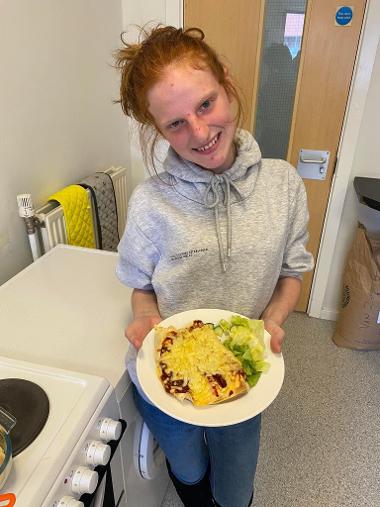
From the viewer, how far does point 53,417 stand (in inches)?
27.4

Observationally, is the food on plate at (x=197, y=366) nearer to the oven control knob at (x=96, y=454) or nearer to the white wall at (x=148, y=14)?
the oven control knob at (x=96, y=454)

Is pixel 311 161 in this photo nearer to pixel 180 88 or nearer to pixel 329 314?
pixel 329 314

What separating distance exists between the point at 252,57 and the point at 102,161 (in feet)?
3.04

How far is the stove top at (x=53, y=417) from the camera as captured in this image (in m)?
0.59

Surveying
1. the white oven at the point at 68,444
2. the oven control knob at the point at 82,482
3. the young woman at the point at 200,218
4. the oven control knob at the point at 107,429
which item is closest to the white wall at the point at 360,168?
the young woman at the point at 200,218

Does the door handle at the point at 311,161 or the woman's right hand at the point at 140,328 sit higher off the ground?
the door handle at the point at 311,161

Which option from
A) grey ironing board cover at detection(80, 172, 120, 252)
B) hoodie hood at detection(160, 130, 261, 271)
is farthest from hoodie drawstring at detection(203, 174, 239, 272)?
grey ironing board cover at detection(80, 172, 120, 252)

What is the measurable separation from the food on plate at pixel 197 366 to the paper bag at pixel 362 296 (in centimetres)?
135

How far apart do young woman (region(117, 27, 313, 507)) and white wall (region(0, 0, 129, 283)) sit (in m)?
0.60

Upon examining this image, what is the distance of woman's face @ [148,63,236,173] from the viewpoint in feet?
2.43

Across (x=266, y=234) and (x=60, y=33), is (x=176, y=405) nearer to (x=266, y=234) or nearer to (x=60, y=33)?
(x=266, y=234)

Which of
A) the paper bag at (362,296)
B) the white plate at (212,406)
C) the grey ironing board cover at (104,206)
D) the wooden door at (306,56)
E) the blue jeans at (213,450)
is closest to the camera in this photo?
the white plate at (212,406)

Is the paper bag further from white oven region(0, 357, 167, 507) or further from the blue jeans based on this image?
white oven region(0, 357, 167, 507)

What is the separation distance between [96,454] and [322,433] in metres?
1.32
